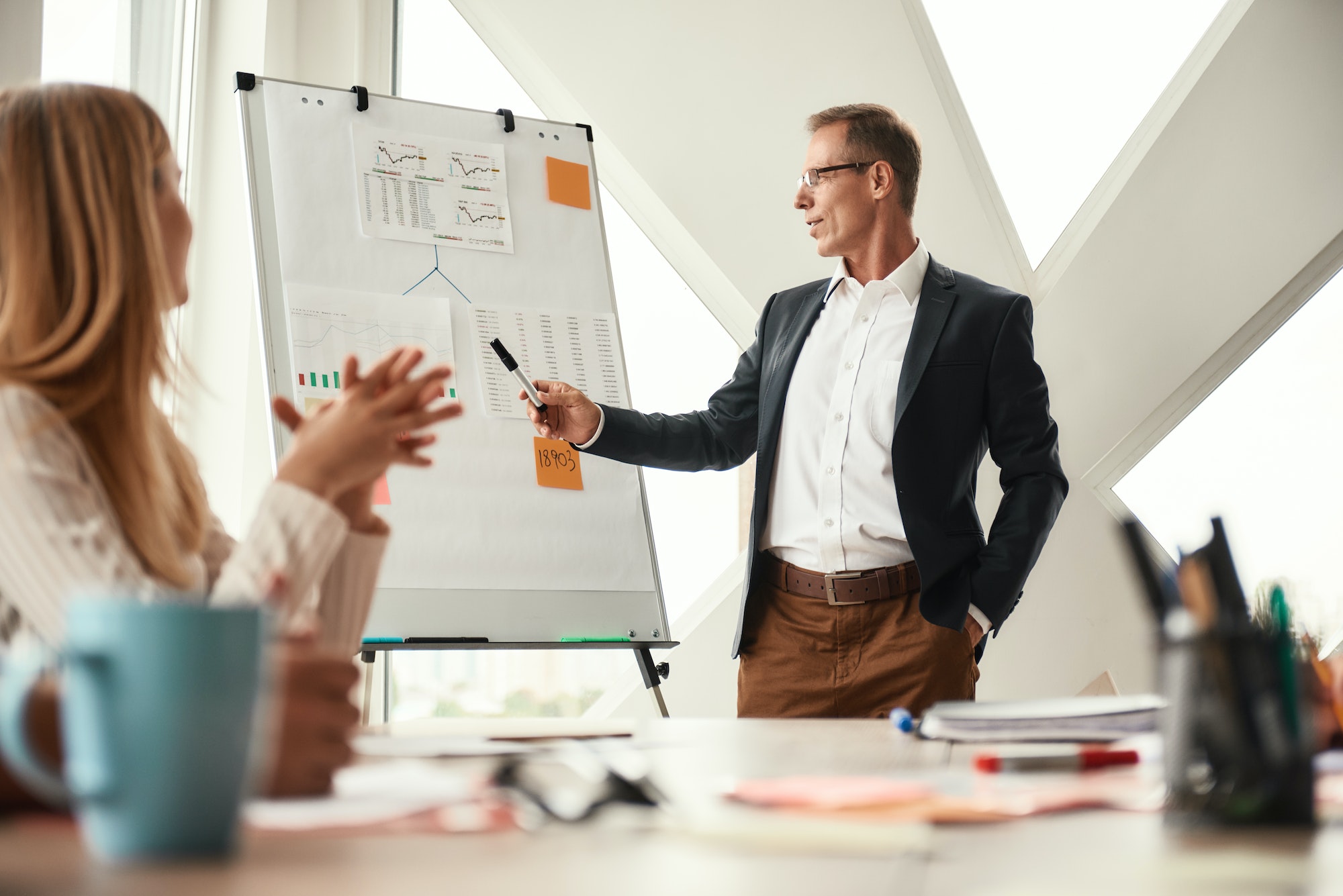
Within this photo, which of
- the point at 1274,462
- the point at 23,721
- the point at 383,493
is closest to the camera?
the point at 23,721

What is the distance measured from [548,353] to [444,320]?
0.26 m

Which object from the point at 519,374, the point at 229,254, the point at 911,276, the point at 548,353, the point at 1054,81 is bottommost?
the point at 519,374

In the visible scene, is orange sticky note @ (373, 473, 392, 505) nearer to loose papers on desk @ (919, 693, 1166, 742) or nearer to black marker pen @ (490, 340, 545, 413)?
black marker pen @ (490, 340, 545, 413)

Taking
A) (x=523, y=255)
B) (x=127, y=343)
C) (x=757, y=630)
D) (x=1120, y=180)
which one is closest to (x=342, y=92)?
(x=523, y=255)

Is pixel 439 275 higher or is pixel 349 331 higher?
pixel 439 275

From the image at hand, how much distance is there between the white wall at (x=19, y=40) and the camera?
226 centimetres

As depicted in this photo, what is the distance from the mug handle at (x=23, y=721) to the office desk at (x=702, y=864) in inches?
1.6

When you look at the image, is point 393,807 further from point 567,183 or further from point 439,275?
point 567,183

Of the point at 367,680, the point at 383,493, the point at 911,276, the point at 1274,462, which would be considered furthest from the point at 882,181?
the point at 1274,462

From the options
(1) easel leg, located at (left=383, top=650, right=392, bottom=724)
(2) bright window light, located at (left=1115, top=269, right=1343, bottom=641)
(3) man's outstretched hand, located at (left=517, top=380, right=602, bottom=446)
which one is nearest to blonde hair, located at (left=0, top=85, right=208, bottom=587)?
(3) man's outstretched hand, located at (left=517, top=380, right=602, bottom=446)

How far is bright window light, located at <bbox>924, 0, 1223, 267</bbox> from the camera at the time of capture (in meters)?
3.66

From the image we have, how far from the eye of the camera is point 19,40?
2285mm

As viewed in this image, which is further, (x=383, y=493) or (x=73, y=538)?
(x=383, y=493)

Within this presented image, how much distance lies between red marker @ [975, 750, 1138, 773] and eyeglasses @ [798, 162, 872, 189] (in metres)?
1.94
